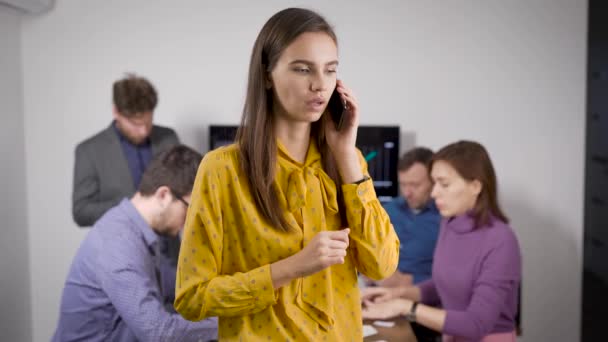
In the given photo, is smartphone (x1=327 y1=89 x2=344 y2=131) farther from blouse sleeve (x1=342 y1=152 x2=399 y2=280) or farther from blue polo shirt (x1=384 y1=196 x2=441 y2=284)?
blue polo shirt (x1=384 y1=196 x2=441 y2=284)

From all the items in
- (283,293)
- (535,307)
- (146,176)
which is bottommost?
(535,307)

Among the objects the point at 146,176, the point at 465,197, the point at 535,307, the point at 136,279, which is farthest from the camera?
the point at 535,307

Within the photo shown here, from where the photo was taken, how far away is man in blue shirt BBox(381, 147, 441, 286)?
3141 millimetres

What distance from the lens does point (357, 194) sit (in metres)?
1.10

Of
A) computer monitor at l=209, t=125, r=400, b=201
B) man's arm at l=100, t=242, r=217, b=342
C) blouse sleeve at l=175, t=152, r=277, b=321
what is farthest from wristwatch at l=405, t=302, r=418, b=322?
computer monitor at l=209, t=125, r=400, b=201

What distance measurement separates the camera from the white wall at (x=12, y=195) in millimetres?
3543

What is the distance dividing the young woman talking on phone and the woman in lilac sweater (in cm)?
111

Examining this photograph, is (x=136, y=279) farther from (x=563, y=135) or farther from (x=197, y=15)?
(x=563, y=135)

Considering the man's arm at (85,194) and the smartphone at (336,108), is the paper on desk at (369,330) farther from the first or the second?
the man's arm at (85,194)

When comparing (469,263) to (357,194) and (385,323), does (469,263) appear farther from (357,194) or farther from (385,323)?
(357,194)

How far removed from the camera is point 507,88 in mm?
3789

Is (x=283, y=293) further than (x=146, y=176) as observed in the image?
No

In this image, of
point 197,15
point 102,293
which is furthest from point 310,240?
point 197,15

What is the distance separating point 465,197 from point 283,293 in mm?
1336
